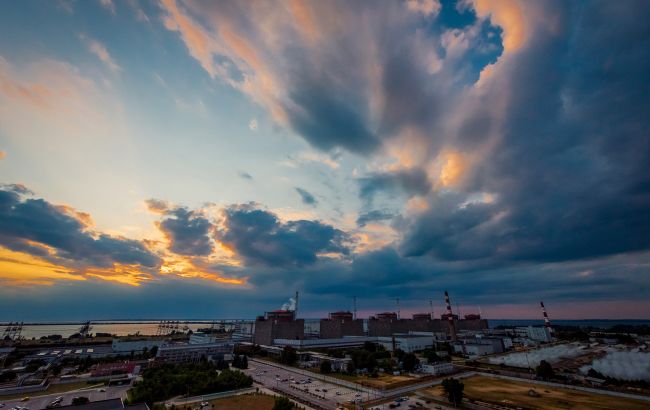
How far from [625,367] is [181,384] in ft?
333

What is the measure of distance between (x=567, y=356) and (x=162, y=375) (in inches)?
4880

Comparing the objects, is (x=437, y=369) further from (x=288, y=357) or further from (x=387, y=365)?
(x=288, y=357)

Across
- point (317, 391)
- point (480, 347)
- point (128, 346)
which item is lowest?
point (317, 391)

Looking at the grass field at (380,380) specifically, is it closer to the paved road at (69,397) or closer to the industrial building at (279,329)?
the paved road at (69,397)

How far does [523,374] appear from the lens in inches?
2943

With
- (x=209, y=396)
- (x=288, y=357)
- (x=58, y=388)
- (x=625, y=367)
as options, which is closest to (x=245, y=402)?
(x=209, y=396)

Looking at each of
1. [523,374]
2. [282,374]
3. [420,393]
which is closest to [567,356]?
[523,374]

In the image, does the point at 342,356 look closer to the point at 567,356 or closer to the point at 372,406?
the point at 372,406

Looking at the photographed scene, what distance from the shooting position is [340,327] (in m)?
141

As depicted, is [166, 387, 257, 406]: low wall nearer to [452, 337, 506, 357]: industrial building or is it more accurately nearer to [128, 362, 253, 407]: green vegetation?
[128, 362, 253, 407]: green vegetation

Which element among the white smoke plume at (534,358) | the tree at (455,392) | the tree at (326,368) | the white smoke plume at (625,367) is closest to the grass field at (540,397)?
the tree at (455,392)

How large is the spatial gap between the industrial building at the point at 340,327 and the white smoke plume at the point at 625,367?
8987cm

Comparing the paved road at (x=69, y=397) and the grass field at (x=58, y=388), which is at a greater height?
the grass field at (x=58, y=388)

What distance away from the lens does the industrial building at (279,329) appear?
123 m
